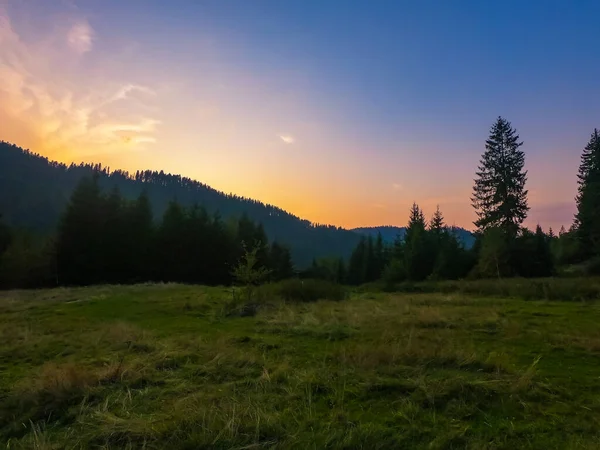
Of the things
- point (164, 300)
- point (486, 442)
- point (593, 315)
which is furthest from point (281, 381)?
point (164, 300)

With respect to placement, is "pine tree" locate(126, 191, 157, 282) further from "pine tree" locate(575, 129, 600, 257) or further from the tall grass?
"pine tree" locate(575, 129, 600, 257)

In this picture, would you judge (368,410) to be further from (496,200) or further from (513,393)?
(496,200)

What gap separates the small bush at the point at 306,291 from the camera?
2119 cm

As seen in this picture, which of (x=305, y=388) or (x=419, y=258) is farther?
(x=419, y=258)

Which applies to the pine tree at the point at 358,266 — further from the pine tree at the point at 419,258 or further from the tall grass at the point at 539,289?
the tall grass at the point at 539,289

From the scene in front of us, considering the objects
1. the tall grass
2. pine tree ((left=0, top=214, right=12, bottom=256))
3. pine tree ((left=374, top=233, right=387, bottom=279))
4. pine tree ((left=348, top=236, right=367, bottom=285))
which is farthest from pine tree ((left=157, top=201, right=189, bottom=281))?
pine tree ((left=374, top=233, right=387, bottom=279))

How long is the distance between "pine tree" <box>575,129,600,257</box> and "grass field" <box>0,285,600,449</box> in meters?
33.8

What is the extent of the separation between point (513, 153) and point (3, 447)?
48651 mm

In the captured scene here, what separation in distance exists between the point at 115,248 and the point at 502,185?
4168 centimetres

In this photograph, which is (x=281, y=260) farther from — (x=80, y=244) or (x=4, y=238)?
(x=4, y=238)

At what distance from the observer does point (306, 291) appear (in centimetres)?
2192

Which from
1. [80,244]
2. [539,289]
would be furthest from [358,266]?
[539,289]

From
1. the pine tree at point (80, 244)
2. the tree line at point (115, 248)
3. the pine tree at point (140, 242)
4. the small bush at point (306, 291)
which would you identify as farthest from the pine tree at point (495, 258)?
the pine tree at point (80, 244)

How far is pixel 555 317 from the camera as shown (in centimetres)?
1396
